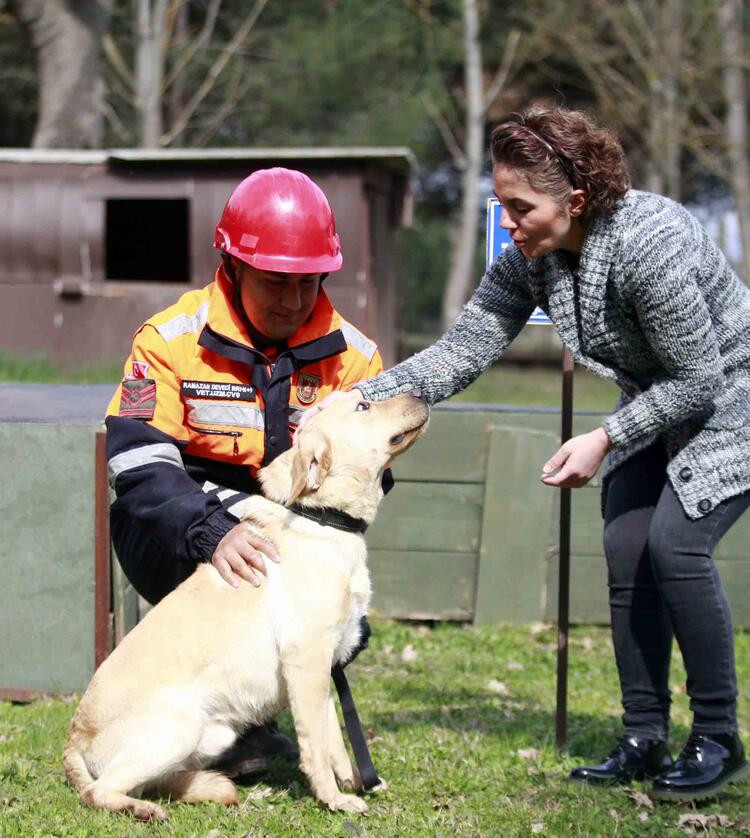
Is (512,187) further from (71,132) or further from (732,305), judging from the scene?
(71,132)

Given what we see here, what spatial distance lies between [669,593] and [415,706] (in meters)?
1.63

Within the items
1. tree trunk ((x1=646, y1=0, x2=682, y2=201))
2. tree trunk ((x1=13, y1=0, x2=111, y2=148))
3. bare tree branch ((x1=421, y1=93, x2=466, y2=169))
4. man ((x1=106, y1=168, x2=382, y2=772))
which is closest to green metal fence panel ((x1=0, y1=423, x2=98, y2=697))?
man ((x1=106, y1=168, x2=382, y2=772))

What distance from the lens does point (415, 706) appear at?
4.77 meters

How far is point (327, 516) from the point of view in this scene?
3.54 m

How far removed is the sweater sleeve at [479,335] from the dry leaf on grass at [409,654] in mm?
2039

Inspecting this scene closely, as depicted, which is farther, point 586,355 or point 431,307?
point 431,307

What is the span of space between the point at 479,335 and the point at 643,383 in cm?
62

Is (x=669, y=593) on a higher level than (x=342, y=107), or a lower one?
lower

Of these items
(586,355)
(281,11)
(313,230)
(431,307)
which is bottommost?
(431,307)

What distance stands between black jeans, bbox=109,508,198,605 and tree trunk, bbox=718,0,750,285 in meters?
17.5

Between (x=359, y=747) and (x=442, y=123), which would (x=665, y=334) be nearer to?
(x=359, y=747)

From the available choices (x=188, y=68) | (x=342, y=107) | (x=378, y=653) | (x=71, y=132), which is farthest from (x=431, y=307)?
(x=378, y=653)

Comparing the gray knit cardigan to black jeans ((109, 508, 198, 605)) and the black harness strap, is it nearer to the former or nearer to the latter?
black jeans ((109, 508, 198, 605))

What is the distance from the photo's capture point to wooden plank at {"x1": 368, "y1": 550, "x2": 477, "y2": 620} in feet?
19.4
